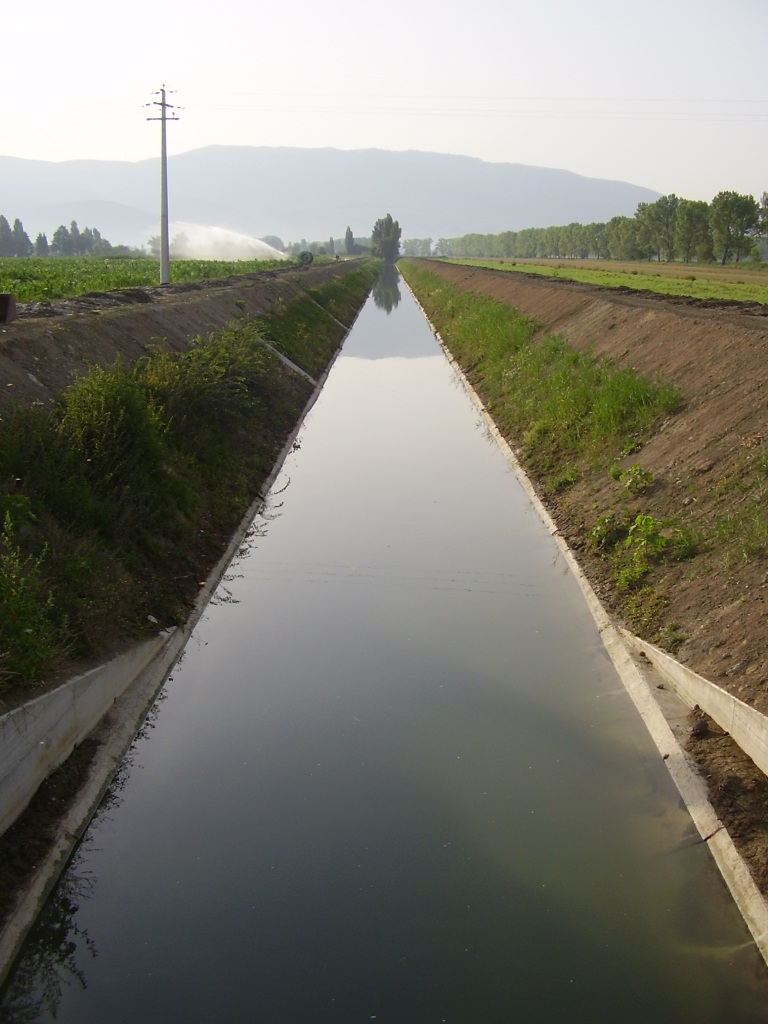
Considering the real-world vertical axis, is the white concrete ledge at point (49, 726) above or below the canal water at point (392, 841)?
above

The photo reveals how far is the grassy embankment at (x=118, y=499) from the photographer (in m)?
7.48

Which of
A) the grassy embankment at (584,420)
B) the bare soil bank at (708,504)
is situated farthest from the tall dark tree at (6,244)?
the bare soil bank at (708,504)

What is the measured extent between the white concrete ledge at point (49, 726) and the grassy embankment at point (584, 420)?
5.02 meters

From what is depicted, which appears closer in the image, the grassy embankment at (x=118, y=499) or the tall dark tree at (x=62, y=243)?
the grassy embankment at (x=118, y=499)

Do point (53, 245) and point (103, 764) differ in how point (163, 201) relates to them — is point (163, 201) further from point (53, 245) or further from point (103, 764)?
point (53, 245)

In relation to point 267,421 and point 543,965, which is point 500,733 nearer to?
point 543,965

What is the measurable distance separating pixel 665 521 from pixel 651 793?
3.96 m

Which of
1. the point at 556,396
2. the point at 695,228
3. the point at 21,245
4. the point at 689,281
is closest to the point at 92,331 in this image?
the point at 556,396

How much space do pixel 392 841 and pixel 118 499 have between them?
16.8 ft

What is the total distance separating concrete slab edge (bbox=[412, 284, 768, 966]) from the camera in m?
5.73

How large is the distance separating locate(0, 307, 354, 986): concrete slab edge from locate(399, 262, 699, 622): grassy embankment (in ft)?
14.9

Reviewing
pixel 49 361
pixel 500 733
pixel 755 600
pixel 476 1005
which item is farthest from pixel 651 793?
pixel 49 361

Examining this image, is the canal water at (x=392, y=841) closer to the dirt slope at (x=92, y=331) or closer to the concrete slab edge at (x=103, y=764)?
the concrete slab edge at (x=103, y=764)

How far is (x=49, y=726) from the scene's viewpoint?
673 centimetres
